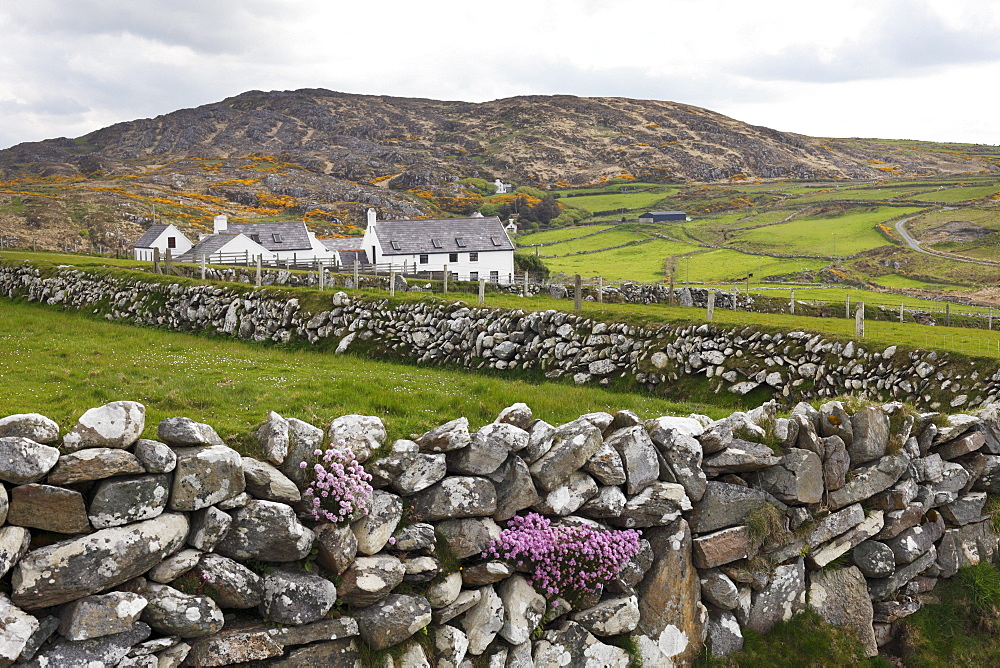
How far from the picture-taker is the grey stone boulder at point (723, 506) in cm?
959

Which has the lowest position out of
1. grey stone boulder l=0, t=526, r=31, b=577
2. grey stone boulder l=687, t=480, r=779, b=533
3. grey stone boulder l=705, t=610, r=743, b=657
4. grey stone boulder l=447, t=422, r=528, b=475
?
grey stone boulder l=705, t=610, r=743, b=657

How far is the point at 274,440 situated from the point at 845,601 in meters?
8.19

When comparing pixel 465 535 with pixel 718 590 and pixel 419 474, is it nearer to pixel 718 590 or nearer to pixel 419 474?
pixel 419 474

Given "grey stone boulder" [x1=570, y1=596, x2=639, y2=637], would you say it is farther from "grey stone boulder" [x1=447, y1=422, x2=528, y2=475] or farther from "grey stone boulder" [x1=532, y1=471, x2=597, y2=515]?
"grey stone boulder" [x1=447, y1=422, x2=528, y2=475]

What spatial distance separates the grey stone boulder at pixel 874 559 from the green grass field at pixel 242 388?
11.3ft

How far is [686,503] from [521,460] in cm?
228

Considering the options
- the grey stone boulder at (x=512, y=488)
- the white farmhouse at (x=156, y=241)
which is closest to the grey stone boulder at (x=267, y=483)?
the grey stone boulder at (x=512, y=488)

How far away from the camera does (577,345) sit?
64.7ft

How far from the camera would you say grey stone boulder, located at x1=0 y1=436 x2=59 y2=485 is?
6.17m

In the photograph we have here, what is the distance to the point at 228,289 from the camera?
86.5 feet

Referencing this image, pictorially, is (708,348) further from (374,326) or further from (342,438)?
(342,438)

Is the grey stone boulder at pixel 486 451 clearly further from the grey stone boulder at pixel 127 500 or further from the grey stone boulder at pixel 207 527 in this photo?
the grey stone boulder at pixel 127 500

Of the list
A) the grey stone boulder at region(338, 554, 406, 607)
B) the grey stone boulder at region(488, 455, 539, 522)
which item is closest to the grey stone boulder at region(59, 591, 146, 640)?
the grey stone boulder at region(338, 554, 406, 607)

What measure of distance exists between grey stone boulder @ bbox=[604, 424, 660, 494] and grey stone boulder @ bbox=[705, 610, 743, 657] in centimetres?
217
